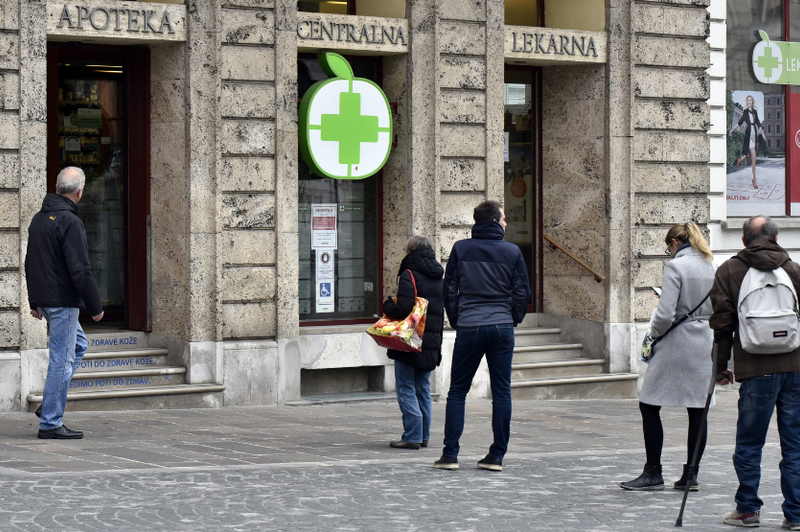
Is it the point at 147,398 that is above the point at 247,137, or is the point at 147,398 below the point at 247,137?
below

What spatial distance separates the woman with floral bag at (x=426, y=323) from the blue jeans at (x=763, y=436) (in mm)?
2974

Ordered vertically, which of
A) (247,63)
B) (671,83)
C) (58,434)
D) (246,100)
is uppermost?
(671,83)

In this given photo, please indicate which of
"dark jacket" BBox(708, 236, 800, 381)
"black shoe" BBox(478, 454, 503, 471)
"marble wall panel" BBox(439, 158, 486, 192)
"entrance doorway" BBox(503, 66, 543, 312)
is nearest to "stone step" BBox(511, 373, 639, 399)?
"entrance doorway" BBox(503, 66, 543, 312)

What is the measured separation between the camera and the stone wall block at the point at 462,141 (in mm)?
12672

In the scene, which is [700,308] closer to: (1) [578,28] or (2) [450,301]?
(2) [450,301]

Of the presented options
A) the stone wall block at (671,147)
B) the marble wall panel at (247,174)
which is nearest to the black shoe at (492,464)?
the marble wall panel at (247,174)

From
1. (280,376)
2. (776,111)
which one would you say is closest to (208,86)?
(280,376)

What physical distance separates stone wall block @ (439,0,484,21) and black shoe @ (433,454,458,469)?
5863 millimetres

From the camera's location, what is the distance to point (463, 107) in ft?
41.8

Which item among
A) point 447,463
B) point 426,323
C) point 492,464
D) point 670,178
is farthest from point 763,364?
point 670,178

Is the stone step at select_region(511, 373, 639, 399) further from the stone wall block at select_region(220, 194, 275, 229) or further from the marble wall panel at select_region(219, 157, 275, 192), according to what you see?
the marble wall panel at select_region(219, 157, 275, 192)

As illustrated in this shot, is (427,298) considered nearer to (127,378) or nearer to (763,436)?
(763,436)

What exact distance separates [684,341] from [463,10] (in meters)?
6.03

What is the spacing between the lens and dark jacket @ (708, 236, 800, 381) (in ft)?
21.8
